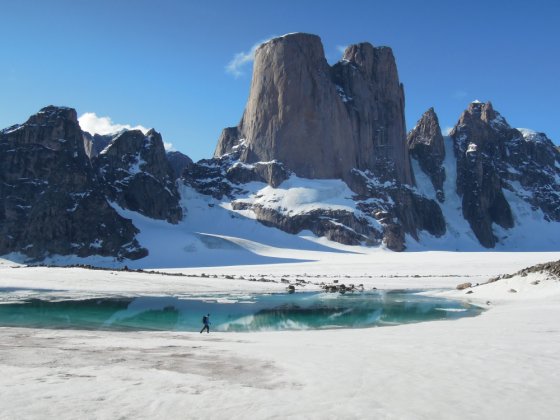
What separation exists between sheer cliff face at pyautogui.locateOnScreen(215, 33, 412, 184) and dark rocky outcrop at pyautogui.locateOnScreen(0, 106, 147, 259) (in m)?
61.5

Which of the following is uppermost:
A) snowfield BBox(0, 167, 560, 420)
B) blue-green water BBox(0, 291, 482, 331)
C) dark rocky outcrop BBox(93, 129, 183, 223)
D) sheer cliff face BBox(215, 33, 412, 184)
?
sheer cliff face BBox(215, 33, 412, 184)

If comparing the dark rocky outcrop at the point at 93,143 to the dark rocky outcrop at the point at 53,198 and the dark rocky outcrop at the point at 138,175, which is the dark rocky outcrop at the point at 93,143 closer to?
the dark rocky outcrop at the point at 138,175

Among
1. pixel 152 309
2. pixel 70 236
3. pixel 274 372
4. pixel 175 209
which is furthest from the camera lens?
Result: pixel 175 209

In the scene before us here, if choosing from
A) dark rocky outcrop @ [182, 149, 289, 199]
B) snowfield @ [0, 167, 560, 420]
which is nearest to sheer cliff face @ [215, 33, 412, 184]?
dark rocky outcrop @ [182, 149, 289, 199]

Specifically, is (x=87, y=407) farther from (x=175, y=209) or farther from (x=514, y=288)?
(x=175, y=209)

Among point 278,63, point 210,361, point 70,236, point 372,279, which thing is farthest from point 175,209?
point 210,361

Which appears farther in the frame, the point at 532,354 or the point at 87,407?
the point at 532,354

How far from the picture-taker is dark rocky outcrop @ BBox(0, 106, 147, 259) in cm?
10044

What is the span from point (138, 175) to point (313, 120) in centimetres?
5817

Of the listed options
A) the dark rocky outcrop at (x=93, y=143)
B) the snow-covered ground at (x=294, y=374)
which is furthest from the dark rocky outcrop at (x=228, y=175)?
the snow-covered ground at (x=294, y=374)

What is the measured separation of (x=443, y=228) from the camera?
17450cm

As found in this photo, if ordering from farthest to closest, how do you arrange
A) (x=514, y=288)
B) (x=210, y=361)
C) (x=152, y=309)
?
1. (x=514, y=288)
2. (x=152, y=309)
3. (x=210, y=361)

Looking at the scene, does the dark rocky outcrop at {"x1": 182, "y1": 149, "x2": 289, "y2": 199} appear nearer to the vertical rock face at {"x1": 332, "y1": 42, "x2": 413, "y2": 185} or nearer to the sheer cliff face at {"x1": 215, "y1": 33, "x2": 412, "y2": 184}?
the sheer cliff face at {"x1": 215, "y1": 33, "x2": 412, "y2": 184}

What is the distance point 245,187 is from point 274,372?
146 m
